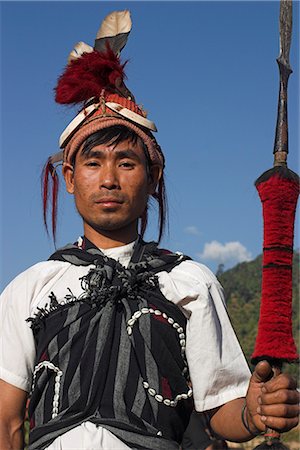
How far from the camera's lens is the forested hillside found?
41938mm

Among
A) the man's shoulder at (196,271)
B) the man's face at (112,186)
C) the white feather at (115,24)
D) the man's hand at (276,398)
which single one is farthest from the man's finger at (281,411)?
the white feather at (115,24)

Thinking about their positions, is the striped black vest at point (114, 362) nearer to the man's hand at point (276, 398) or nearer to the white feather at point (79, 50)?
the man's hand at point (276, 398)

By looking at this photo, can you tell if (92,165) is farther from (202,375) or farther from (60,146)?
(202,375)

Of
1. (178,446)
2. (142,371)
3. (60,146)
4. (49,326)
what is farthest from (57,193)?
(178,446)

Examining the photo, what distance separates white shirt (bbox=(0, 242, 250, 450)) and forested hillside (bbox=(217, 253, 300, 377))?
31.5 metres

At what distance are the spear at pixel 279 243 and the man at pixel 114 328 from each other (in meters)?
0.45

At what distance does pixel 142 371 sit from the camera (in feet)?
9.77

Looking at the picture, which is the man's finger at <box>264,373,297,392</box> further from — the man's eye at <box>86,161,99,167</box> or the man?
the man's eye at <box>86,161,99,167</box>

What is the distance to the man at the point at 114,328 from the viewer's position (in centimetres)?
293

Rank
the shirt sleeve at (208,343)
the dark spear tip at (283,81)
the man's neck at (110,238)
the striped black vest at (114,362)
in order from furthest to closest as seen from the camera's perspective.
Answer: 1. the man's neck at (110,238)
2. the shirt sleeve at (208,343)
3. the striped black vest at (114,362)
4. the dark spear tip at (283,81)

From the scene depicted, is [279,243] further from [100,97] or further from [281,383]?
[100,97]

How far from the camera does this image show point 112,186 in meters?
3.19

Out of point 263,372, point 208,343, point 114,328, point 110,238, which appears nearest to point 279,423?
point 263,372

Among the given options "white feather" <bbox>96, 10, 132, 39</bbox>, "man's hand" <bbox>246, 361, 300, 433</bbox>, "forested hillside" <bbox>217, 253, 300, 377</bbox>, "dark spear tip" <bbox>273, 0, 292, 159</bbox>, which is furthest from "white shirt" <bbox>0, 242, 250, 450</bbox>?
"forested hillside" <bbox>217, 253, 300, 377</bbox>
